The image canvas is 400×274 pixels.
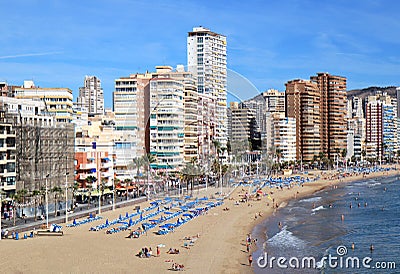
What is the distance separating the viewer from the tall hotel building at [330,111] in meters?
133

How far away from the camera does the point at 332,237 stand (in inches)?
1497

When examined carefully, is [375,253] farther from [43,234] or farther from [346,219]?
[43,234]

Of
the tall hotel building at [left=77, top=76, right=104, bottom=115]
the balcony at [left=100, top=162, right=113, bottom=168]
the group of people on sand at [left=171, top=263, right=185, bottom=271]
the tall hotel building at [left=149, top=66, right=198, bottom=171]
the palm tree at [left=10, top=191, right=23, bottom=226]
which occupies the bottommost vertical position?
the group of people on sand at [left=171, top=263, right=185, bottom=271]

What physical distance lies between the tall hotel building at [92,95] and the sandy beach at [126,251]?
114188mm

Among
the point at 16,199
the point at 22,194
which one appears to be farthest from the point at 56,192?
the point at 16,199

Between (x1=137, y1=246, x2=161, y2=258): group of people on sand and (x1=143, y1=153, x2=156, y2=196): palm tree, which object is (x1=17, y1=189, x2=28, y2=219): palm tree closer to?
(x1=137, y1=246, x2=161, y2=258): group of people on sand

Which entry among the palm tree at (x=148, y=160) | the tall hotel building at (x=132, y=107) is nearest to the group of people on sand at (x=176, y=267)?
the palm tree at (x=148, y=160)

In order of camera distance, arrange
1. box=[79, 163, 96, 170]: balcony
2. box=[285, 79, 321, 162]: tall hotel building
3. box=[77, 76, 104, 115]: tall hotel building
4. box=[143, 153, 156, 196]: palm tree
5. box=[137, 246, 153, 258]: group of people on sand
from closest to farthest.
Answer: box=[137, 246, 153, 258]: group of people on sand, box=[79, 163, 96, 170]: balcony, box=[143, 153, 156, 196]: palm tree, box=[285, 79, 321, 162]: tall hotel building, box=[77, 76, 104, 115]: tall hotel building

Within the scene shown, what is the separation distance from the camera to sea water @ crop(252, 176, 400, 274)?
2931 centimetres

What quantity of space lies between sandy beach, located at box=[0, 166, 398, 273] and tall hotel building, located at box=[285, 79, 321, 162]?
83256 millimetres

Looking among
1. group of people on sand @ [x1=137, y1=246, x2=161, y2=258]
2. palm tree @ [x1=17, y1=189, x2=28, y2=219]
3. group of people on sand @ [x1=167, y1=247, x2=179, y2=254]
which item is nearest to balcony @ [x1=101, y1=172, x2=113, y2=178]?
palm tree @ [x1=17, y1=189, x2=28, y2=219]

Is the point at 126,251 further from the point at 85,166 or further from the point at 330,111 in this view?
the point at 330,111

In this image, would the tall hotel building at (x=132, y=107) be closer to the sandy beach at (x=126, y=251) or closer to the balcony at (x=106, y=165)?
the balcony at (x=106, y=165)

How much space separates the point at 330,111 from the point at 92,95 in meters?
65.3
